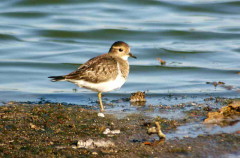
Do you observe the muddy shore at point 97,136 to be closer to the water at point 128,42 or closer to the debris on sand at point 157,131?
the debris on sand at point 157,131

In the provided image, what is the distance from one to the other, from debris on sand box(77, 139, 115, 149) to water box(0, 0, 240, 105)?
3.46m

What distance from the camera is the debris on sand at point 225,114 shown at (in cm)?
764

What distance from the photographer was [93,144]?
6453mm

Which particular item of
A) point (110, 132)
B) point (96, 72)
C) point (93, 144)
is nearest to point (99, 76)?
point (96, 72)

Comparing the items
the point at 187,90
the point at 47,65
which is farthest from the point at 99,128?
the point at 47,65

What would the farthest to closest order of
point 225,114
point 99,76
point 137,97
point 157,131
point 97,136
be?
point 137,97
point 99,76
point 225,114
point 97,136
point 157,131

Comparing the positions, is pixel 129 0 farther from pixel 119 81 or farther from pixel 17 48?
pixel 119 81

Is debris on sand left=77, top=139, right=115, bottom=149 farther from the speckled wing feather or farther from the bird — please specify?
the speckled wing feather

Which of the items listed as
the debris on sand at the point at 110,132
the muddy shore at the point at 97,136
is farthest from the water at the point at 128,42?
the debris on sand at the point at 110,132

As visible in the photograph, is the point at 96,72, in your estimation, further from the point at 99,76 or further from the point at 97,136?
the point at 97,136

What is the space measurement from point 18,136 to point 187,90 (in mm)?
5334

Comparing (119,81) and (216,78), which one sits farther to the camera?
(216,78)

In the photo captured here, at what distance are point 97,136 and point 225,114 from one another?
89.6 inches

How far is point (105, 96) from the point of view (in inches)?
422
